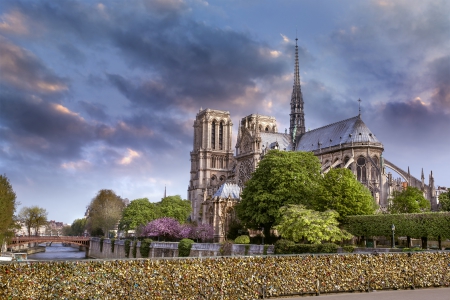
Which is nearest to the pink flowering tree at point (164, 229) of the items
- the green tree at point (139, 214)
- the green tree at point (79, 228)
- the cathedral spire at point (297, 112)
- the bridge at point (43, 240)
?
the green tree at point (139, 214)

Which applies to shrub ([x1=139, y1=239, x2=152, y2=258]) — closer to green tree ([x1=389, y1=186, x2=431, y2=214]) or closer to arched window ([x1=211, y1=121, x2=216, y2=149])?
green tree ([x1=389, y1=186, x2=431, y2=214])

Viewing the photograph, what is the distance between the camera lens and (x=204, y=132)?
12031cm

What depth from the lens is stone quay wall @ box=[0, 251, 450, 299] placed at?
626 inches

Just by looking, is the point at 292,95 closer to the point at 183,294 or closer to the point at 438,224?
the point at 438,224

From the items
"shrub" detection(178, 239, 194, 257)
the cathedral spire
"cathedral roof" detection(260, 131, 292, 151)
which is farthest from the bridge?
the cathedral spire

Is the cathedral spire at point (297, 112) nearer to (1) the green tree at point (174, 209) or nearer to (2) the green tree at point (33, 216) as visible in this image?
(1) the green tree at point (174, 209)

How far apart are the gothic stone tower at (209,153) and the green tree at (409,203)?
173 ft

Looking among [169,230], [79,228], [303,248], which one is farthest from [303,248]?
[79,228]

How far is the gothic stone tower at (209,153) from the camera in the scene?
116062 millimetres

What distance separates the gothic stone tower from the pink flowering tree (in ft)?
131

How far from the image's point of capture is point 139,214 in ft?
270

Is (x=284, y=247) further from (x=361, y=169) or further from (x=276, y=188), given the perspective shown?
(x=361, y=169)

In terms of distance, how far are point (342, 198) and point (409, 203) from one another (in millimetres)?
18882

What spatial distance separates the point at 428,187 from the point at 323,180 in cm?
3604
